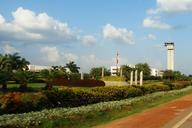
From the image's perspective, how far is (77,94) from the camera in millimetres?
23469

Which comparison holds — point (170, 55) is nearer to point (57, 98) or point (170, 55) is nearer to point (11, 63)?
point (11, 63)

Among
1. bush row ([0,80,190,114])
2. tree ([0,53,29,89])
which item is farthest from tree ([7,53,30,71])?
bush row ([0,80,190,114])

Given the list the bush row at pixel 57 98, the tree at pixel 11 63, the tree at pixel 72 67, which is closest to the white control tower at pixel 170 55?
the tree at pixel 72 67

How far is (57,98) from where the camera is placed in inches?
831

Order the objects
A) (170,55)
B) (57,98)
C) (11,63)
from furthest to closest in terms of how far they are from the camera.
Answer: (170,55) → (11,63) → (57,98)

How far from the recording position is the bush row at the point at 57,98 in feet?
56.4

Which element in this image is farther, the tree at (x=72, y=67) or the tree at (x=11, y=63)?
the tree at (x=72, y=67)

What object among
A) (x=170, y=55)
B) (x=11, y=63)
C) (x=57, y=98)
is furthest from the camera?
(x=170, y=55)

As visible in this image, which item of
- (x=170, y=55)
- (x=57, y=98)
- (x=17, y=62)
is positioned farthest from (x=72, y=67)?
(x=57, y=98)

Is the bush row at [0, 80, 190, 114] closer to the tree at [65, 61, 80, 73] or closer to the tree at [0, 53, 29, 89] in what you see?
the tree at [0, 53, 29, 89]

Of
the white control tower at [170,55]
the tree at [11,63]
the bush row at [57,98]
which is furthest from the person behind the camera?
the white control tower at [170,55]

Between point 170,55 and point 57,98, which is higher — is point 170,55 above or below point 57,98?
above

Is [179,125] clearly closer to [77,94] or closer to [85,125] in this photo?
[85,125]

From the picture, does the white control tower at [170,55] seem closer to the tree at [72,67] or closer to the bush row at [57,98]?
the tree at [72,67]
